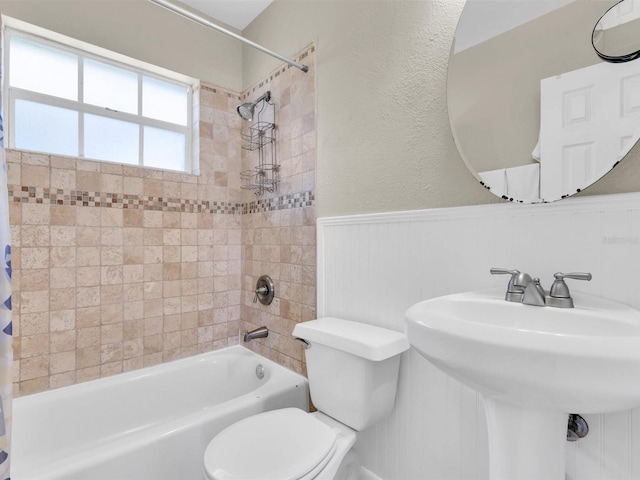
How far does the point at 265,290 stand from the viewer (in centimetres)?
216

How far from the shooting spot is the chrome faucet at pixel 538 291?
90 cm

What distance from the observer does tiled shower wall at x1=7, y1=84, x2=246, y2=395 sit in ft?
5.64

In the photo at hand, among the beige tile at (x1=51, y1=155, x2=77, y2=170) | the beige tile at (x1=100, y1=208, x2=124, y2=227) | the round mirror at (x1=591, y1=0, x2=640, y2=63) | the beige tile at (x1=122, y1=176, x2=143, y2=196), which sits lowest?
the beige tile at (x1=100, y1=208, x2=124, y2=227)

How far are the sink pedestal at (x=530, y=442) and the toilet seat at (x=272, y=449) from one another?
581mm

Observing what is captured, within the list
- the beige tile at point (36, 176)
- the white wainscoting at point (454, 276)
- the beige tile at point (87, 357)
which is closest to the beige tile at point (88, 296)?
the beige tile at point (87, 357)

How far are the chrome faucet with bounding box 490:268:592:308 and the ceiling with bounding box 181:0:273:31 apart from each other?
219 cm

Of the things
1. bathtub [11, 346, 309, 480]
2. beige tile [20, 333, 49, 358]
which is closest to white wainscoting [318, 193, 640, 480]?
bathtub [11, 346, 309, 480]

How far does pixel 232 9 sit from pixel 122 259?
1755 millimetres

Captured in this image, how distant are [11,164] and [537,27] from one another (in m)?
2.28

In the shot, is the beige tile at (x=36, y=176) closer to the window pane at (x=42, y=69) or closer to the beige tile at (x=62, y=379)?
the window pane at (x=42, y=69)

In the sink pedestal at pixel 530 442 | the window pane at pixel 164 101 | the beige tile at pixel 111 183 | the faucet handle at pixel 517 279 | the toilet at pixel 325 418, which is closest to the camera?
the sink pedestal at pixel 530 442

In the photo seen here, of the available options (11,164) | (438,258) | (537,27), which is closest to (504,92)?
(537,27)

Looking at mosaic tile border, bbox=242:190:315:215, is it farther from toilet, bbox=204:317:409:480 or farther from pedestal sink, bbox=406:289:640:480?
pedestal sink, bbox=406:289:640:480

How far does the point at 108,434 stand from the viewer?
1798 mm
